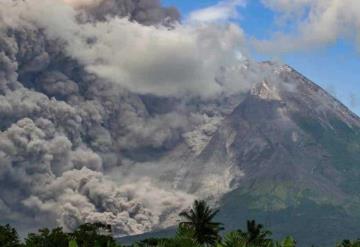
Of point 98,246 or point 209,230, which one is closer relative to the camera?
point 98,246

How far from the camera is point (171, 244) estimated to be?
88.9ft

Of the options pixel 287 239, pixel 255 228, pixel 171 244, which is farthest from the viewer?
pixel 255 228

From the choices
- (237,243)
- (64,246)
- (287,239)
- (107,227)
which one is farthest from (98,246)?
(107,227)

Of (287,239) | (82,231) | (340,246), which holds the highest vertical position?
(82,231)

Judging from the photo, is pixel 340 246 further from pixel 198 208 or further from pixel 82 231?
pixel 82 231

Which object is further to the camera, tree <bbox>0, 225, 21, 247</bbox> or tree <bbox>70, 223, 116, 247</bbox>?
tree <bbox>70, 223, 116, 247</bbox>

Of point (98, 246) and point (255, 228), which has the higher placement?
point (255, 228)

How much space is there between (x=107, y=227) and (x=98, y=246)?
111 metres

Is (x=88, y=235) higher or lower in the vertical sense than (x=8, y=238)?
higher

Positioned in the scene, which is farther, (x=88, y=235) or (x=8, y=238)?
(x=88, y=235)

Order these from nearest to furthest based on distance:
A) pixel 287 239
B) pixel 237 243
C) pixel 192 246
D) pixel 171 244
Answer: pixel 287 239 < pixel 237 243 < pixel 192 246 < pixel 171 244

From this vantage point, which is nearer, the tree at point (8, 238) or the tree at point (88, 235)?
the tree at point (8, 238)

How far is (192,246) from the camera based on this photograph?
24.5m

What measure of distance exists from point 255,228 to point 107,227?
112 ft
